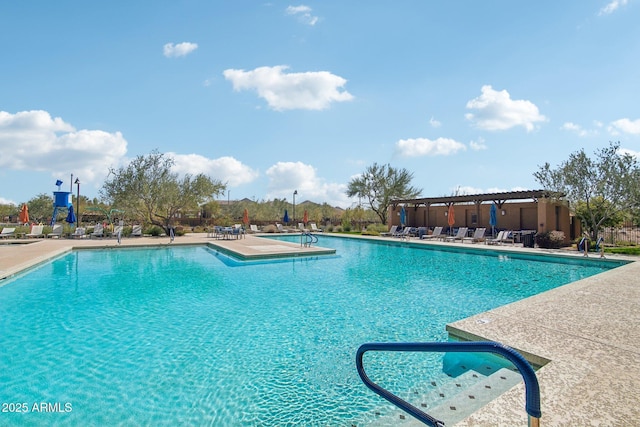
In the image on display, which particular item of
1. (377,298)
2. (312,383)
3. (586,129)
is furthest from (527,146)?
(312,383)

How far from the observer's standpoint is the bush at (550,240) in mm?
13688

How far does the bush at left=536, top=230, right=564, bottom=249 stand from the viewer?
13.7 m

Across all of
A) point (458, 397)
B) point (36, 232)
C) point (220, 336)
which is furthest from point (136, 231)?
point (458, 397)

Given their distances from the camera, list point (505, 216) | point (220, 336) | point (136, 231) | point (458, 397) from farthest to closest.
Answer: point (136, 231) < point (505, 216) < point (220, 336) < point (458, 397)

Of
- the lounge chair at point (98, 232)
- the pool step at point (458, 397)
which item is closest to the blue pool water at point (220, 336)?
the pool step at point (458, 397)

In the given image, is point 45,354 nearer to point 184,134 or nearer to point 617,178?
point 184,134

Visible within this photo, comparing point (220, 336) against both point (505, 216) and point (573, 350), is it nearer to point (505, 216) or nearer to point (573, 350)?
point (573, 350)

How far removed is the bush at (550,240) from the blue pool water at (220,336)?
424 cm

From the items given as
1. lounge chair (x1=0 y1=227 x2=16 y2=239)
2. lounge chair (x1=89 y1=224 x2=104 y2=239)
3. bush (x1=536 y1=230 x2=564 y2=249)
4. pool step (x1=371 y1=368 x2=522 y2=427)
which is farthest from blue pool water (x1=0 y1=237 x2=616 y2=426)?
lounge chair (x1=0 y1=227 x2=16 y2=239)

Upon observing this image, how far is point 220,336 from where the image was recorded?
15.5 feet

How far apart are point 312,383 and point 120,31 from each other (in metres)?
10.9

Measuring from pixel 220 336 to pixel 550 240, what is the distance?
14030 mm

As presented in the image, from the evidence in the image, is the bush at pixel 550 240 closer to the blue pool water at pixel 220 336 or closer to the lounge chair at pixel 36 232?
the blue pool water at pixel 220 336

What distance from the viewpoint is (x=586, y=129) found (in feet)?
37.7
